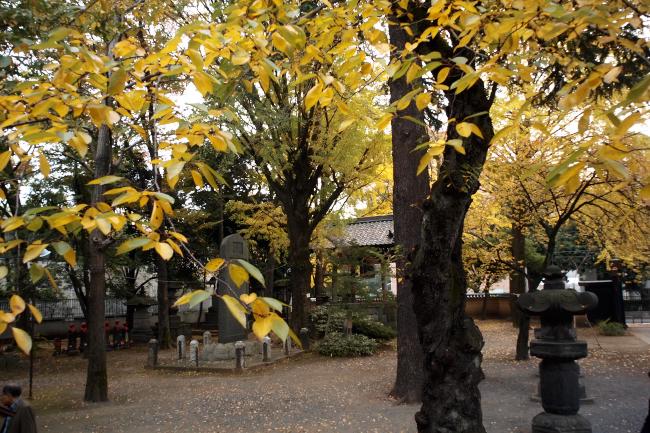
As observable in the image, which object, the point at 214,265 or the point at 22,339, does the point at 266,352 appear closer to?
the point at 214,265

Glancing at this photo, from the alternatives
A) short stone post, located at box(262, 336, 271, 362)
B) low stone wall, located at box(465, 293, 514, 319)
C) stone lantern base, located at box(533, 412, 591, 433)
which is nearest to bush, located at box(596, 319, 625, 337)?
low stone wall, located at box(465, 293, 514, 319)

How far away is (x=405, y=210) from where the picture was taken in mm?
10289

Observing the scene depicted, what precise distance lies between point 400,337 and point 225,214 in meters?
17.2

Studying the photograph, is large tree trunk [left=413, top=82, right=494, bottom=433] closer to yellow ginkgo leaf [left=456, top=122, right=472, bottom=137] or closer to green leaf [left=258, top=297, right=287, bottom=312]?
yellow ginkgo leaf [left=456, top=122, right=472, bottom=137]

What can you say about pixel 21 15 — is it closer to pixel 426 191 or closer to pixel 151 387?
pixel 426 191

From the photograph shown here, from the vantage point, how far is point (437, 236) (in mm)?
4262

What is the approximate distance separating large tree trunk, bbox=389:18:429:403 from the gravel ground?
0.78m

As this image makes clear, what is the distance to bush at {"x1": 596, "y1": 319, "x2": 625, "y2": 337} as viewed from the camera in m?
19.2

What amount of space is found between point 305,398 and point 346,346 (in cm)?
646

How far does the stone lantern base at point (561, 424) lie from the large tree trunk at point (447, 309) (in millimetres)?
1894

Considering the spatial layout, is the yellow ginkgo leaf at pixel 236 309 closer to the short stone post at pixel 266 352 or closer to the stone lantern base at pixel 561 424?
the stone lantern base at pixel 561 424

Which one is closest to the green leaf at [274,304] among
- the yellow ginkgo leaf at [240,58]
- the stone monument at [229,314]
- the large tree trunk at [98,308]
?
the yellow ginkgo leaf at [240,58]

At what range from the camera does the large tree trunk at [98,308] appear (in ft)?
36.1

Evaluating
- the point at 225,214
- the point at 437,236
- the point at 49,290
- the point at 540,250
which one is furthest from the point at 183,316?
the point at 437,236
